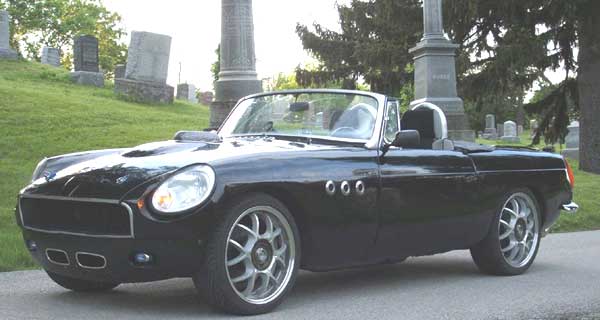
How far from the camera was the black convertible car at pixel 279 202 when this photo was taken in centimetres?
437

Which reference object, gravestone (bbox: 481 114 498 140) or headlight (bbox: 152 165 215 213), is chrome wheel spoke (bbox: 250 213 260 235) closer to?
headlight (bbox: 152 165 215 213)

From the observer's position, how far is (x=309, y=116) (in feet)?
19.6

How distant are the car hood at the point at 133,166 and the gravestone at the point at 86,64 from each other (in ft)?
77.4

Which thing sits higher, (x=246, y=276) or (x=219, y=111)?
(x=219, y=111)

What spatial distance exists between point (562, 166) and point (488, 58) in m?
13.3

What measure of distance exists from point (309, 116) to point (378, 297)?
1.38m

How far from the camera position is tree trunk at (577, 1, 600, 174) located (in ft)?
60.6

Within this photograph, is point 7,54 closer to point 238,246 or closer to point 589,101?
point 589,101

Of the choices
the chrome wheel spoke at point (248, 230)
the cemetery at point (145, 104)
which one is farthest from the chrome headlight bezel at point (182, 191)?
the cemetery at point (145, 104)

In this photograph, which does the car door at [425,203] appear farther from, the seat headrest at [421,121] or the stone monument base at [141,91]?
the stone monument base at [141,91]

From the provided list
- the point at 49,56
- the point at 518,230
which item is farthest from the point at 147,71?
the point at 518,230

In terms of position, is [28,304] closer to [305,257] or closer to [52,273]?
[52,273]

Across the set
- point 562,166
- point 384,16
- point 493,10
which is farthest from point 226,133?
point 384,16

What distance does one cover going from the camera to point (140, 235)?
14.0 ft
